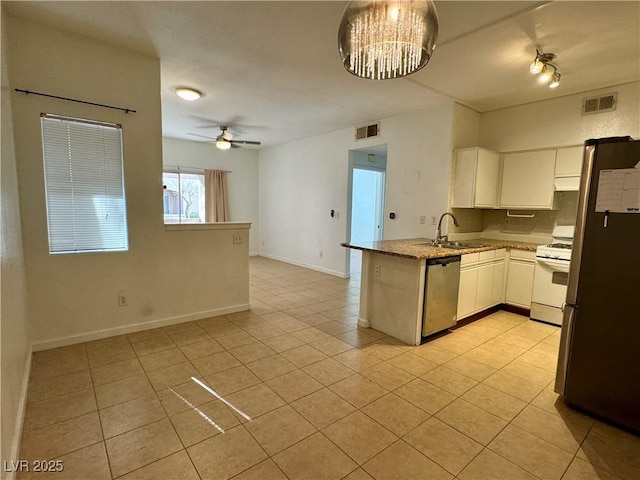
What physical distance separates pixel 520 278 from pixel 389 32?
3681 mm

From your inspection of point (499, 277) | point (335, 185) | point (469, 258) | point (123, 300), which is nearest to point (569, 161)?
point (499, 277)

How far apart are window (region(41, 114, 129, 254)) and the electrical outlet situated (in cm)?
46

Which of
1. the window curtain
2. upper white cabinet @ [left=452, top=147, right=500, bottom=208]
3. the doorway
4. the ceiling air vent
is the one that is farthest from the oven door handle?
the window curtain

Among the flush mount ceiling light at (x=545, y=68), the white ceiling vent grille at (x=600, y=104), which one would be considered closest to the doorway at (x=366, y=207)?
the white ceiling vent grille at (x=600, y=104)

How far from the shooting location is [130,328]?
10.2 feet

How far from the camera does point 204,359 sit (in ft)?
8.73

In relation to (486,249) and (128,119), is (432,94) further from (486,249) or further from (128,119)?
(128,119)

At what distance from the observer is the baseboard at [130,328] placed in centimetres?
274

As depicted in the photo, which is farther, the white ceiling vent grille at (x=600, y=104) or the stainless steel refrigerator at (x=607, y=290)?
Answer: the white ceiling vent grille at (x=600, y=104)

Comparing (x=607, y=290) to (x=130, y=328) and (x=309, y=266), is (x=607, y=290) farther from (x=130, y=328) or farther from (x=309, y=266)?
(x=309, y=266)

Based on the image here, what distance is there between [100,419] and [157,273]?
156cm

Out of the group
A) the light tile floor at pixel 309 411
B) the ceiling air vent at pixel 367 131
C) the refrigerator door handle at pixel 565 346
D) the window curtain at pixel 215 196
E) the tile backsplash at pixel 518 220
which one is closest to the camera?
the light tile floor at pixel 309 411

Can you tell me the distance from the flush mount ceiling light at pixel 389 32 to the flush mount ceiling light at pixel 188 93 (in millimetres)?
2896

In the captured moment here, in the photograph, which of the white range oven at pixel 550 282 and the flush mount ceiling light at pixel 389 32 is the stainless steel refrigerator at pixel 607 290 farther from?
the white range oven at pixel 550 282
